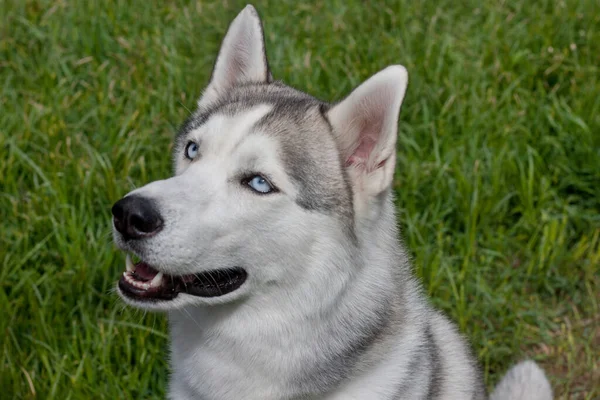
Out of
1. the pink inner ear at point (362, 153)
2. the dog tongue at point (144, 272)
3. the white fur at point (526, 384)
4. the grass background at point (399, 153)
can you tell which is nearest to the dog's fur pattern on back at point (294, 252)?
the pink inner ear at point (362, 153)

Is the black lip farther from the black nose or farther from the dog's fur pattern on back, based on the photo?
the black nose

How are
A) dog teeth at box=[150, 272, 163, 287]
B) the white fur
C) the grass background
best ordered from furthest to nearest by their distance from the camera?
the grass background, the white fur, dog teeth at box=[150, 272, 163, 287]

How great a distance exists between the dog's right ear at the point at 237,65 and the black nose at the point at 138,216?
0.98 m

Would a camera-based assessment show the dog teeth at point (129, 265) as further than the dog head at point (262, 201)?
Yes

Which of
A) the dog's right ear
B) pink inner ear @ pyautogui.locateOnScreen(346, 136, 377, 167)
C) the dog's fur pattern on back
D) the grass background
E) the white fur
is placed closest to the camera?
the dog's fur pattern on back

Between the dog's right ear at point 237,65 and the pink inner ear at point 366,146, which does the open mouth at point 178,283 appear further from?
the dog's right ear at point 237,65

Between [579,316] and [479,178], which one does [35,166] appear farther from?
[579,316]

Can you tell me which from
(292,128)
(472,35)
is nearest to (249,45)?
(292,128)

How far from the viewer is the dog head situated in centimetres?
318

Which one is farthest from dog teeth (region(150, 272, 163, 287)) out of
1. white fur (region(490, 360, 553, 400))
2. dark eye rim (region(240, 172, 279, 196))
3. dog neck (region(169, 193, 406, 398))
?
white fur (region(490, 360, 553, 400))

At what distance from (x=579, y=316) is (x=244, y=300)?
2.58 metres

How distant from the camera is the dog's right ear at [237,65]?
12.7 feet

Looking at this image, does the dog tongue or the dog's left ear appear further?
the dog tongue

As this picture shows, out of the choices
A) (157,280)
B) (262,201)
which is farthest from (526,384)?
(157,280)
